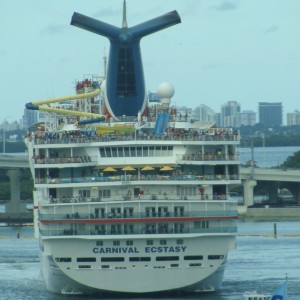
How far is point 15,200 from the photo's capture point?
165250 mm

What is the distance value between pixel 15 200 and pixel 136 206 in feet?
283

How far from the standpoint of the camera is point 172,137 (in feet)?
272

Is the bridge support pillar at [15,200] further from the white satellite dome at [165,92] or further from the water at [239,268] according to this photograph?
the white satellite dome at [165,92]

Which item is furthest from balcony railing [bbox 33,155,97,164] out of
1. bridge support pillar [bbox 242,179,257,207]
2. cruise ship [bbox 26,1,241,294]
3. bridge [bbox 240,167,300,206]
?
bridge support pillar [bbox 242,179,257,207]

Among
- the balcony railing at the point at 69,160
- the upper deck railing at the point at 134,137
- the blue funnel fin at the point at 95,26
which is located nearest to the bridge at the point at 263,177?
the blue funnel fin at the point at 95,26

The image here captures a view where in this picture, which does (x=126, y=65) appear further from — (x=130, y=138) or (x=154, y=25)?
(x=130, y=138)

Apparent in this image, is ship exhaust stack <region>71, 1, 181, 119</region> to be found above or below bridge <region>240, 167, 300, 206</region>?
above

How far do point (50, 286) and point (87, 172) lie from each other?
6.09m

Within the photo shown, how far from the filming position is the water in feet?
277

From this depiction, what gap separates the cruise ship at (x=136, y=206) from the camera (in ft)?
260

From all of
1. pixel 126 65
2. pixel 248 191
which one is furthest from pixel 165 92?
pixel 248 191

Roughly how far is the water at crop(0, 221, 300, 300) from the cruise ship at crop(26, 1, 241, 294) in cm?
153

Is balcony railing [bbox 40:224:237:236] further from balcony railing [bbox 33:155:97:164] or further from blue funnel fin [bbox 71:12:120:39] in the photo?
blue funnel fin [bbox 71:12:120:39]

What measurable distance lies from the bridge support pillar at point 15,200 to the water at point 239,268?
105 ft
